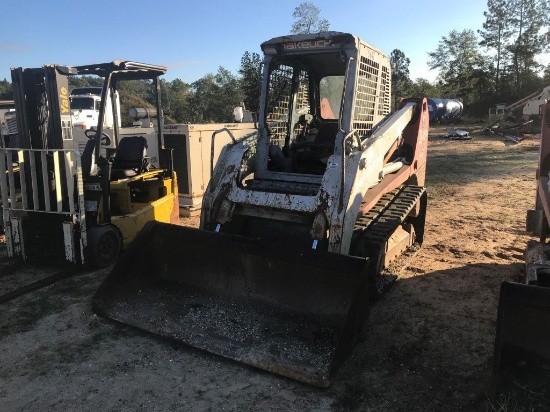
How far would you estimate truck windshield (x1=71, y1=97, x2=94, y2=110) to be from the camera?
1623cm

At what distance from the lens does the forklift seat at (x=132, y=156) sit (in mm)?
7000

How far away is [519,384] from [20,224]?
18.8 ft

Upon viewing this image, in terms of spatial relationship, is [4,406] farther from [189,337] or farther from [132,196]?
[132,196]

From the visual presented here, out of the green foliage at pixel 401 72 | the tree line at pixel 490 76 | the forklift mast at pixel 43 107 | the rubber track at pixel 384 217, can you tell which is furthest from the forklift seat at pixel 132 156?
the green foliage at pixel 401 72

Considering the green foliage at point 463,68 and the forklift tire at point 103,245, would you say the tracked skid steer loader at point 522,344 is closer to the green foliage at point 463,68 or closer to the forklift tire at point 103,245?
the forklift tire at point 103,245

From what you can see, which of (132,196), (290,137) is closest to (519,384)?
(290,137)

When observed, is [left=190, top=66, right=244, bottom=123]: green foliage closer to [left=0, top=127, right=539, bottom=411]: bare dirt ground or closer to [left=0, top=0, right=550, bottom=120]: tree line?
[left=0, top=0, right=550, bottom=120]: tree line

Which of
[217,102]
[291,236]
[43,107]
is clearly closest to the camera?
[291,236]

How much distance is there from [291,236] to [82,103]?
13717 mm

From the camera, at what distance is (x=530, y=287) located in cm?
291

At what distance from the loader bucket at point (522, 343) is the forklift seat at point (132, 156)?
17.7 feet

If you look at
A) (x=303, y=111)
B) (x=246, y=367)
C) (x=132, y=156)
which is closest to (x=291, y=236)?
(x=246, y=367)

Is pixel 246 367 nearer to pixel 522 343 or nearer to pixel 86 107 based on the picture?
pixel 522 343

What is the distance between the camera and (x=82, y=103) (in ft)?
53.5
